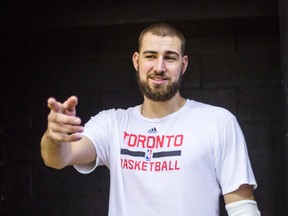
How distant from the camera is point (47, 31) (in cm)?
271

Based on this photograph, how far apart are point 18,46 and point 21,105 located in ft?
→ 1.12

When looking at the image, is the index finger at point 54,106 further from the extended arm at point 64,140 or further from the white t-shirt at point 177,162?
the white t-shirt at point 177,162

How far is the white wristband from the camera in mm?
1949

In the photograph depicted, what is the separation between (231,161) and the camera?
1992 millimetres

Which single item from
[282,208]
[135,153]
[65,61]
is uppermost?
[65,61]

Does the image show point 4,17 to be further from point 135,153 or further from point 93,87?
→ point 135,153

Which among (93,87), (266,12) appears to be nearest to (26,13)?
(93,87)

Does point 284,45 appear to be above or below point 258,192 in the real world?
above

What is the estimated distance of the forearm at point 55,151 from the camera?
1.84m

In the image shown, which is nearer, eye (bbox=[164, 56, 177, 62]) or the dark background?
eye (bbox=[164, 56, 177, 62])

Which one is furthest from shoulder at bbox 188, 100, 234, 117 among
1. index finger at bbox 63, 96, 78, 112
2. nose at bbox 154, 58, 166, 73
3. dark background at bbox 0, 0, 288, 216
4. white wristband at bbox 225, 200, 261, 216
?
index finger at bbox 63, 96, 78, 112

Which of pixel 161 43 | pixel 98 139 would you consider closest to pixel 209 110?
pixel 161 43

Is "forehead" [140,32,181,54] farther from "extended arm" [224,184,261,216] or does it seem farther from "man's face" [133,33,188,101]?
"extended arm" [224,184,261,216]

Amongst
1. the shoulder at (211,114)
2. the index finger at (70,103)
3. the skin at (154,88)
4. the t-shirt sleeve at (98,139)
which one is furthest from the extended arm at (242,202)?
the index finger at (70,103)
